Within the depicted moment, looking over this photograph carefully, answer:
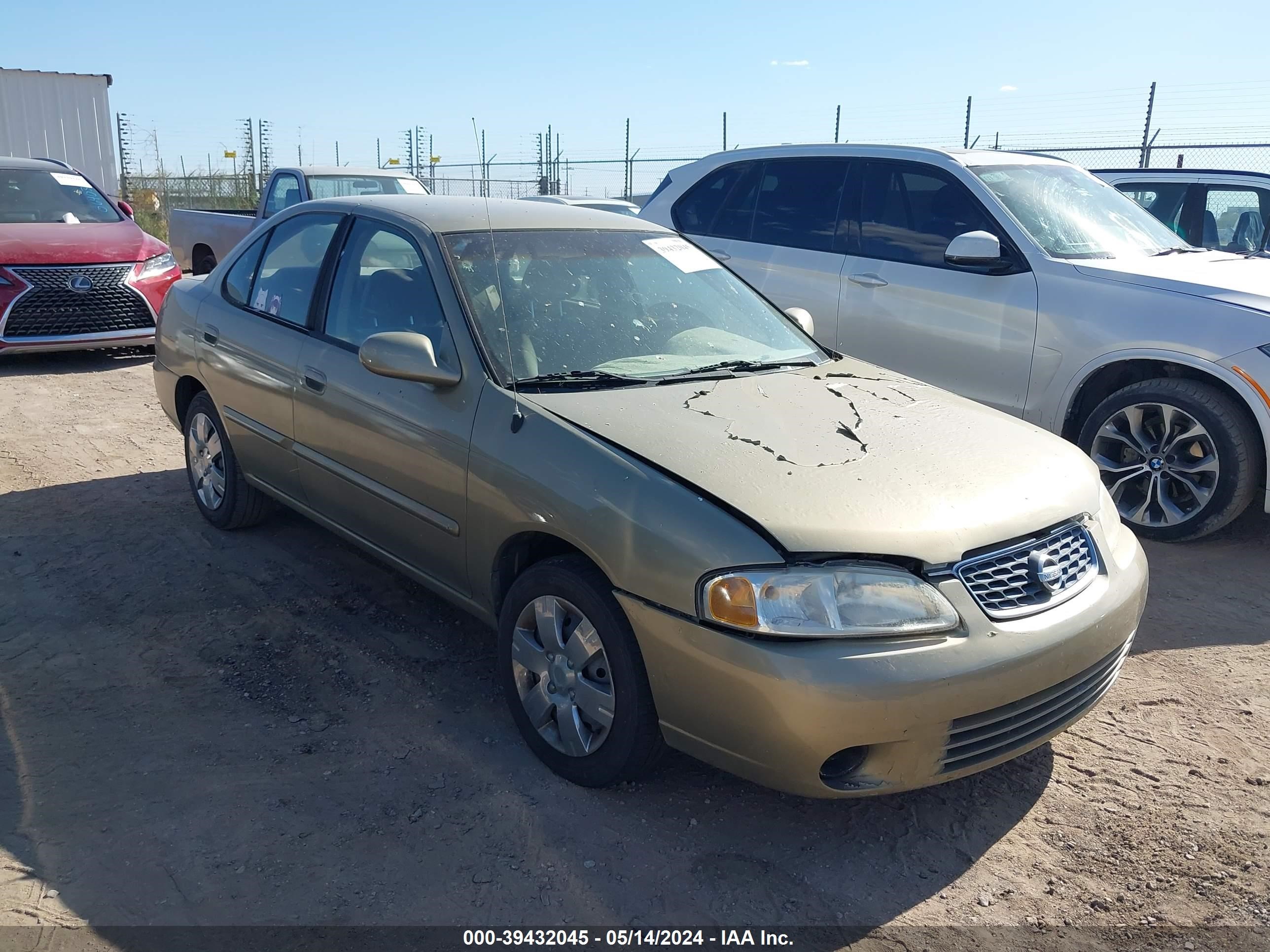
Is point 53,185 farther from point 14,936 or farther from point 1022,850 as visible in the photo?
point 1022,850

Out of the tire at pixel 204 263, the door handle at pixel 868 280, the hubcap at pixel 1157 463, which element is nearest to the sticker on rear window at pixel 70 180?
the tire at pixel 204 263

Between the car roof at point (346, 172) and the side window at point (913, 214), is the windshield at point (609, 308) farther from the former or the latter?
the car roof at point (346, 172)

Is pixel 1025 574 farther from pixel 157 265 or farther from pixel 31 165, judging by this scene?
pixel 31 165

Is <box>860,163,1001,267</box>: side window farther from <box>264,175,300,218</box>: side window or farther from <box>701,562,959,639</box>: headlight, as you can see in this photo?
<box>264,175,300,218</box>: side window

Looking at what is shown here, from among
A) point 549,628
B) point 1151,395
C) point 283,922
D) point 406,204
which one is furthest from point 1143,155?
point 283,922

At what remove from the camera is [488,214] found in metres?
4.18

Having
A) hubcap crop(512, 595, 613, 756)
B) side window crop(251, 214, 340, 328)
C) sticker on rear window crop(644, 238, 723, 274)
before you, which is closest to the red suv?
side window crop(251, 214, 340, 328)

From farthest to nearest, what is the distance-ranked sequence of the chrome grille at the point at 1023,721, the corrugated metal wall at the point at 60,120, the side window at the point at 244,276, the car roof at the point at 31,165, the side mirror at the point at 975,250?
the corrugated metal wall at the point at 60,120 < the car roof at the point at 31,165 < the side mirror at the point at 975,250 < the side window at the point at 244,276 < the chrome grille at the point at 1023,721

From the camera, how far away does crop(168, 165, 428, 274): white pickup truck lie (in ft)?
39.0

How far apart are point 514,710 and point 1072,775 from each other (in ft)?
Answer: 5.78

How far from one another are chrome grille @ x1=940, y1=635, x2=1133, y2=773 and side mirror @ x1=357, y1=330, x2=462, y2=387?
1.90 meters

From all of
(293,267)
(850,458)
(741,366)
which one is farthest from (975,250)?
(293,267)

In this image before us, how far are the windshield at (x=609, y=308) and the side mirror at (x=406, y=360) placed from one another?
18 centimetres

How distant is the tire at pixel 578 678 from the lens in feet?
9.52
